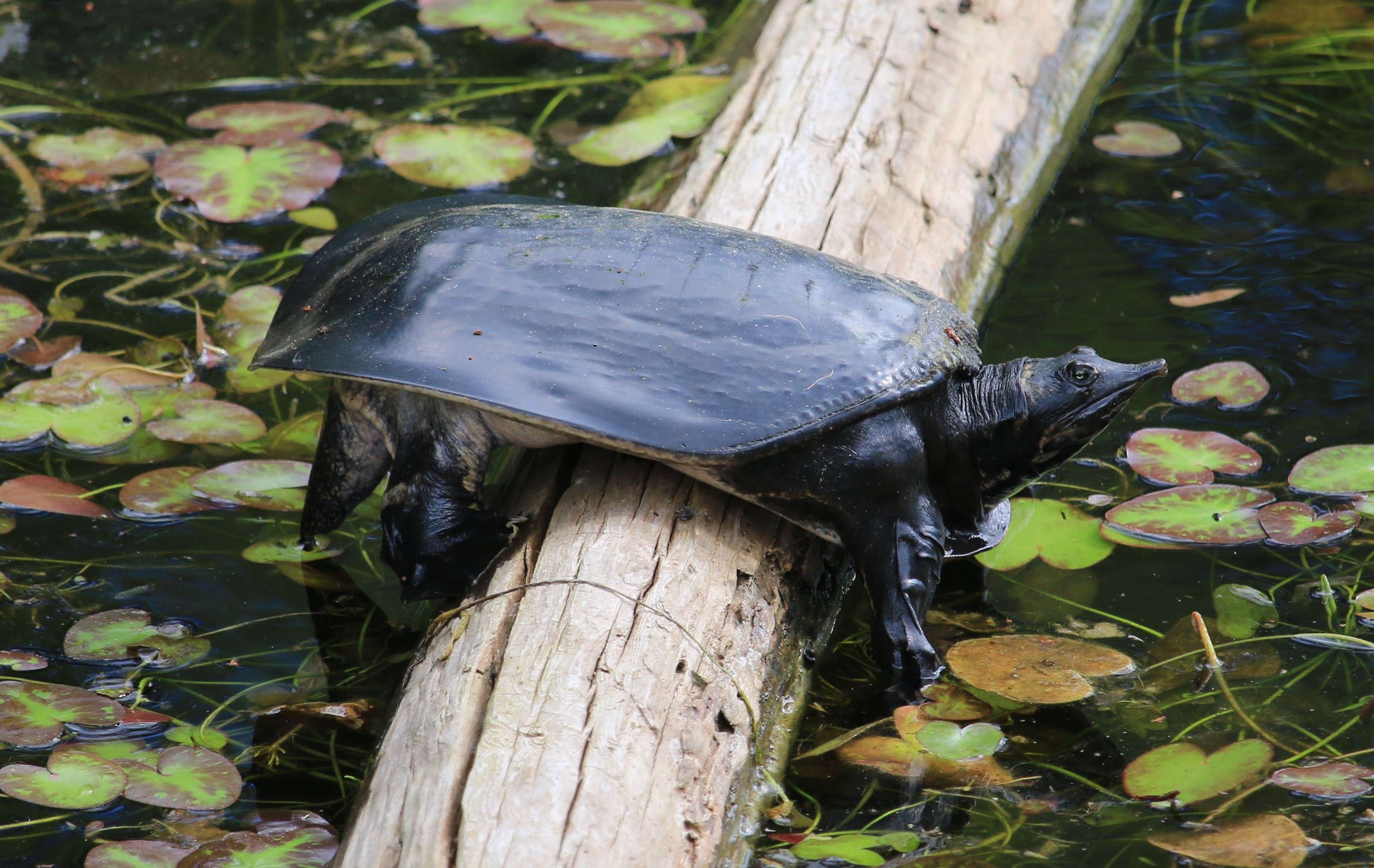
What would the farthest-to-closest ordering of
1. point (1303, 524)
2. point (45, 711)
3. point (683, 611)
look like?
point (1303, 524)
point (45, 711)
point (683, 611)

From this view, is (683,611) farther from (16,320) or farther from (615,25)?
→ (615,25)

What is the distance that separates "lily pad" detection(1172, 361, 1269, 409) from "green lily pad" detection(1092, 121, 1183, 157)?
3.96ft

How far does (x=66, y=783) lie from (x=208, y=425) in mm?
1079

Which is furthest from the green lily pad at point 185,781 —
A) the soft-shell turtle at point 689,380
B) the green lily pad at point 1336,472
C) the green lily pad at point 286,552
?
the green lily pad at point 1336,472

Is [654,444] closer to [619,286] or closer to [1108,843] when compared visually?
[619,286]

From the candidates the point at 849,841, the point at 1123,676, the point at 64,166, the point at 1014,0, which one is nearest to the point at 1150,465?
the point at 1123,676

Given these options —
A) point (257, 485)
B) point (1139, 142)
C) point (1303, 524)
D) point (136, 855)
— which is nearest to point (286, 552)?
point (257, 485)

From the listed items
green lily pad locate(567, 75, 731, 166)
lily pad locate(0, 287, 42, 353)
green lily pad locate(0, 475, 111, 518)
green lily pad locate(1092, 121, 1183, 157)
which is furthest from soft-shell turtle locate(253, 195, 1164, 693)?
green lily pad locate(1092, 121, 1183, 157)

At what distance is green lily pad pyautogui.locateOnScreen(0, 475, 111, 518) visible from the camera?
8.24 ft

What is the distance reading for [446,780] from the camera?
5.03 ft

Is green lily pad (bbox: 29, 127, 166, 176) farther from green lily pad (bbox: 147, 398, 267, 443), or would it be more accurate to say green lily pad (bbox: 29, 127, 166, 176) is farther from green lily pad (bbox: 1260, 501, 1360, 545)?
green lily pad (bbox: 1260, 501, 1360, 545)

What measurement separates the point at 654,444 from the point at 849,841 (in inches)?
25.9

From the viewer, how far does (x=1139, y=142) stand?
390cm

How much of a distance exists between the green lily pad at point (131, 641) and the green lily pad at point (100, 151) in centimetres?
193
